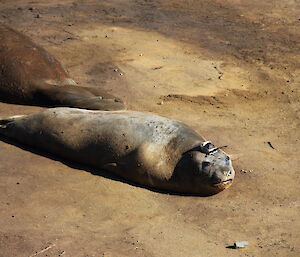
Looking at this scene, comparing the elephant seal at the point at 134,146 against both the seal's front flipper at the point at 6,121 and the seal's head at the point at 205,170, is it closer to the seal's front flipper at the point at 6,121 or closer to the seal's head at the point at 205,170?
the seal's head at the point at 205,170

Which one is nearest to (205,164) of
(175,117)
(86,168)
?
(86,168)

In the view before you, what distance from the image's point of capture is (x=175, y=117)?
27.5 ft

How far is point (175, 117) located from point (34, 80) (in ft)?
5.70

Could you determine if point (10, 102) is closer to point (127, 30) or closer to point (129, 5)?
point (127, 30)

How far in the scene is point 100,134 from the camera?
6980 mm

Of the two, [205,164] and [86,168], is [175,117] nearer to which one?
[86,168]

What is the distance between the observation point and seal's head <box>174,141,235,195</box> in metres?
6.56

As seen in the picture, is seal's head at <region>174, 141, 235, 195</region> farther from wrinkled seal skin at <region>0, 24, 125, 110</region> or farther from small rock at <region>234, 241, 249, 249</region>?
wrinkled seal skin at <region>0, 24, 125, 110</region>

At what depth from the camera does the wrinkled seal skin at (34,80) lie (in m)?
8.15

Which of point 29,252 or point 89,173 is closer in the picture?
point 29,252

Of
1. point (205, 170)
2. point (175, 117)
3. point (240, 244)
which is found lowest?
point (175, 117)

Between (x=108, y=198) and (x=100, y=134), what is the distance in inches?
30.5

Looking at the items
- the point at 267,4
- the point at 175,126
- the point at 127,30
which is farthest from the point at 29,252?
the point at 267,4

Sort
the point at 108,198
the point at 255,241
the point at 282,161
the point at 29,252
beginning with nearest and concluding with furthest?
1. the point at 29,252
2. the point at 255,241
3. the point at 108,198
4. the point at 282,161
